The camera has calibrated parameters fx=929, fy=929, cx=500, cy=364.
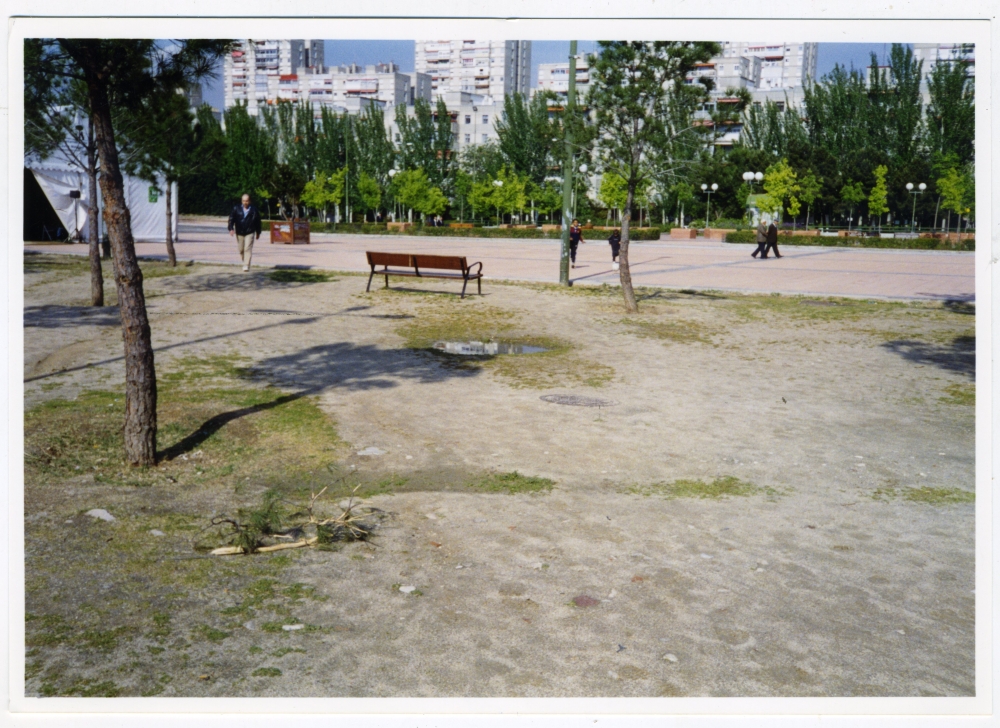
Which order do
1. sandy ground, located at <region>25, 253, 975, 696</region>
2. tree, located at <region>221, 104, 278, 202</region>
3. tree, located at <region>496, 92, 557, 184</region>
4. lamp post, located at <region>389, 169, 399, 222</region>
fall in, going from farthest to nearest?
tree, located at <region>496, 92, 557, 184</region>
lamp post, located at <region>389, 169, 399, 222</region>
tree, located at <region>221, 104, 278, 202</region>
sandy ground, located at <region>25, 253, 975, 696</region>

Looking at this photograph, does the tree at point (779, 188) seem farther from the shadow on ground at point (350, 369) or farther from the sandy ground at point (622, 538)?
the shadow on ground at point (350, 369)

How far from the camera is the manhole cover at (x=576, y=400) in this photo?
9.16m

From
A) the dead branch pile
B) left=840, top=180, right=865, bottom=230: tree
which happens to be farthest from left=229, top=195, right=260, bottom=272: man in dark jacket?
left=840, top=180, right=865, bottom=230: tree

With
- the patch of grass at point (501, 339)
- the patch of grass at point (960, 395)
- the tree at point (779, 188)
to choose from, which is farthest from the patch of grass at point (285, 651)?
the tree at point (779, 188)

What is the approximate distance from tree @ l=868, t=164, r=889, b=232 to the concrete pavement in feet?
31.6

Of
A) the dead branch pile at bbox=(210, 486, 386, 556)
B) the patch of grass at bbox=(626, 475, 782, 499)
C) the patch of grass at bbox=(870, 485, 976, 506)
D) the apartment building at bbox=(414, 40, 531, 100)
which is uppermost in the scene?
the apartment building at bbox=(414, 40, 531, 100)

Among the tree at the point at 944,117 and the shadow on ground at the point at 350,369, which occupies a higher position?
the tree at the point at 944,117

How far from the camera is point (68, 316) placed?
1399 cm

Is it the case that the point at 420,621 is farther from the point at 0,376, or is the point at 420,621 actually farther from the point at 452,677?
the point at 0,376

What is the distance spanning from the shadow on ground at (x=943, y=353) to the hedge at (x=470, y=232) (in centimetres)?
3494

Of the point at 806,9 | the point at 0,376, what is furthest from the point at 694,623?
the point at 0,376

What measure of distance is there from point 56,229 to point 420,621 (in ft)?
101

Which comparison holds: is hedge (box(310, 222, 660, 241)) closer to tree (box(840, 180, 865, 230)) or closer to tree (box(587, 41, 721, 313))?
tree (box(840, 180, 865, 230))

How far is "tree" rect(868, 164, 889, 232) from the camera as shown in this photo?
152ft
